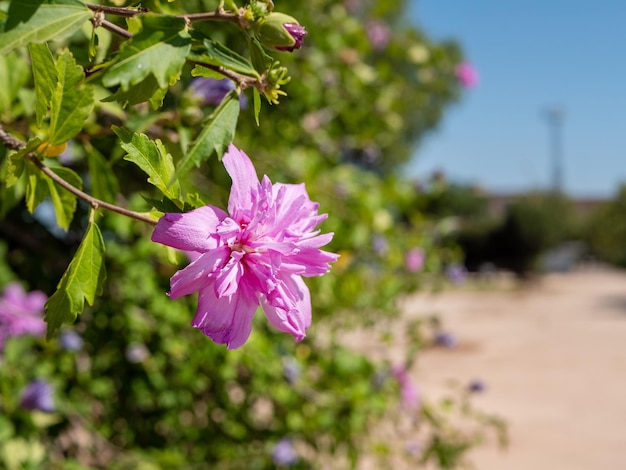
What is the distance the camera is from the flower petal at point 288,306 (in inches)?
23.6

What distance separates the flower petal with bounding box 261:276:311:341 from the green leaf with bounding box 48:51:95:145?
246 millimetres

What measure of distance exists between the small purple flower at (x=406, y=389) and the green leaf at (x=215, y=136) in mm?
2204

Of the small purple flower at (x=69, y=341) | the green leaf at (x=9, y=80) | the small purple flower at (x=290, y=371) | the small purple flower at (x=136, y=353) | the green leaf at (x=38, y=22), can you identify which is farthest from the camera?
the small purple flower at (x=136, y=353)

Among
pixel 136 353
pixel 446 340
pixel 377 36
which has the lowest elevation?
pixel 136 353

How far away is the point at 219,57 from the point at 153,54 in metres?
0.06

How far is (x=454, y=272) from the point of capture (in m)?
4.00

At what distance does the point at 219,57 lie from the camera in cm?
55

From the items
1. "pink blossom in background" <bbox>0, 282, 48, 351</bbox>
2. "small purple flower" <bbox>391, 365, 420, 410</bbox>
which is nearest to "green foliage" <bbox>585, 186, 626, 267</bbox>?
"small purple flower" <bbox>391, 365, 420, 410</bbox>

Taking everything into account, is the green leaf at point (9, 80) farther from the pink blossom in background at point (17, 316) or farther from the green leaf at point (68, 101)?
the pink blossom in background at point (17, 316)

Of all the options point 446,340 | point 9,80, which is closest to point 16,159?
point 9,80

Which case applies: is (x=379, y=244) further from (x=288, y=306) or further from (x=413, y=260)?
(x=288, y=306)

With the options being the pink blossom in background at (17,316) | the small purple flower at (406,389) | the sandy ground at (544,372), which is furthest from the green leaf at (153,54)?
the sandy ground at (544,372)

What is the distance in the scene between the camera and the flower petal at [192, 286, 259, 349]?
1.91ft

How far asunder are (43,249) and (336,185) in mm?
1188
